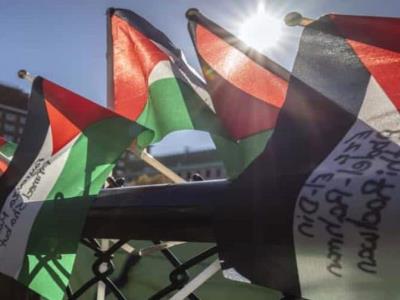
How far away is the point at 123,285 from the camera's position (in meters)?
1.32

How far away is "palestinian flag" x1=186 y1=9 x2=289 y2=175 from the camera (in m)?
0.82

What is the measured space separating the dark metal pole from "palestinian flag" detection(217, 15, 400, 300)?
29mm

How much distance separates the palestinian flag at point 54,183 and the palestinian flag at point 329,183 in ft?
0.97

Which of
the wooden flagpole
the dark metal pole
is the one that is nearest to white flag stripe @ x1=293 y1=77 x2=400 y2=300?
the dark metal pole

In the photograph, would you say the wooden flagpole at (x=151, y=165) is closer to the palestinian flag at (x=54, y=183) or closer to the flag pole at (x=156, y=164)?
the flag pole at (x=156, y=164)

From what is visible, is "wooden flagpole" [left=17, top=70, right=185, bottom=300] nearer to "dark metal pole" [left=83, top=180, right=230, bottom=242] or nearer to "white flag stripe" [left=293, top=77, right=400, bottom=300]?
"dark metal pole" [left=83, top=180, right=230, bottom=242]

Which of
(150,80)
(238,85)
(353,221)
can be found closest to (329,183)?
(353,221)

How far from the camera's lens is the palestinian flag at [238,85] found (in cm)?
82

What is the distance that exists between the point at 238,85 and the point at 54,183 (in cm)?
33

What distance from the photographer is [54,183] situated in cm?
90

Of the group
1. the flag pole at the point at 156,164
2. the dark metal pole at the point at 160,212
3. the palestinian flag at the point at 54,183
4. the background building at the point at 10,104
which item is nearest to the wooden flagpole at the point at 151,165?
the flag pole at the point at 156,164

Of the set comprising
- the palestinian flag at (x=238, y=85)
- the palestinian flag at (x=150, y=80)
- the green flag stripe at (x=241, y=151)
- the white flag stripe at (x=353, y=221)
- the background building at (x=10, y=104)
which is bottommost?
the white flag stripe at (x=353, y=221)

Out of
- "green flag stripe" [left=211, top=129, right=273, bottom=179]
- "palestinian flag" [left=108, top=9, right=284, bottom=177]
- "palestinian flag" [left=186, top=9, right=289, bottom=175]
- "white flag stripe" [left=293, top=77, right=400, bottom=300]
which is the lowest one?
"white flag stripe" [left=293, top=77, right=400, bottom=300]

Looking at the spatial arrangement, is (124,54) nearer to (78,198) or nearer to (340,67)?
(78,198)
